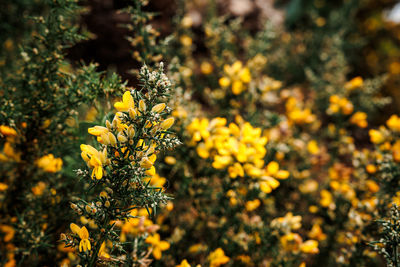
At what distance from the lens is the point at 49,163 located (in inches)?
63.3

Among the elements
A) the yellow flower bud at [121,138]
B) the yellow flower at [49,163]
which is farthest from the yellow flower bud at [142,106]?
the yellow flower at [49,163]

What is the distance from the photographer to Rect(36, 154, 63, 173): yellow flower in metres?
1.59

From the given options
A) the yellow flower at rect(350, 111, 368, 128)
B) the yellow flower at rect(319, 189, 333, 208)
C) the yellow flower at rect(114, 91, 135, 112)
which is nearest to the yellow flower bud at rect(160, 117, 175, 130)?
the yellow flower at rect(114, 91, 135, 112)

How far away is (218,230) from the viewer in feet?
6.11

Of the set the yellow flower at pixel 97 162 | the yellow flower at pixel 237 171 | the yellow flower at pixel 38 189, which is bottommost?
the yellow flower at pixel 97 162

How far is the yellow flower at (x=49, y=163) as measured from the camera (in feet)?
5.23

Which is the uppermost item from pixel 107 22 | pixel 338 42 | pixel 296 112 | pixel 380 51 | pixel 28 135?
pixel 380 51

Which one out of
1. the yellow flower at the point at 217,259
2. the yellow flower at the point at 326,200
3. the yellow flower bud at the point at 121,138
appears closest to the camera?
the yellow flower bud at the point at 121,138

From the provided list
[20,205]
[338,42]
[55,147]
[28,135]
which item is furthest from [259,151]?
[338,42]

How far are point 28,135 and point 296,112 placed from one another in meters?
2.55

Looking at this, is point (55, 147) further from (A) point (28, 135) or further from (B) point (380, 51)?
(B) point (380, 51)

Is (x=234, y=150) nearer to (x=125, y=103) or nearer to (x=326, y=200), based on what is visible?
(x=125, y=103)

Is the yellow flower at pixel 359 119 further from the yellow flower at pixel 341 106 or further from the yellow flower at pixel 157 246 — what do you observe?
the yellow flower at pixel 157 246

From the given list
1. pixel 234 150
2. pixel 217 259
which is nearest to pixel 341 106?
pixel 234 150
